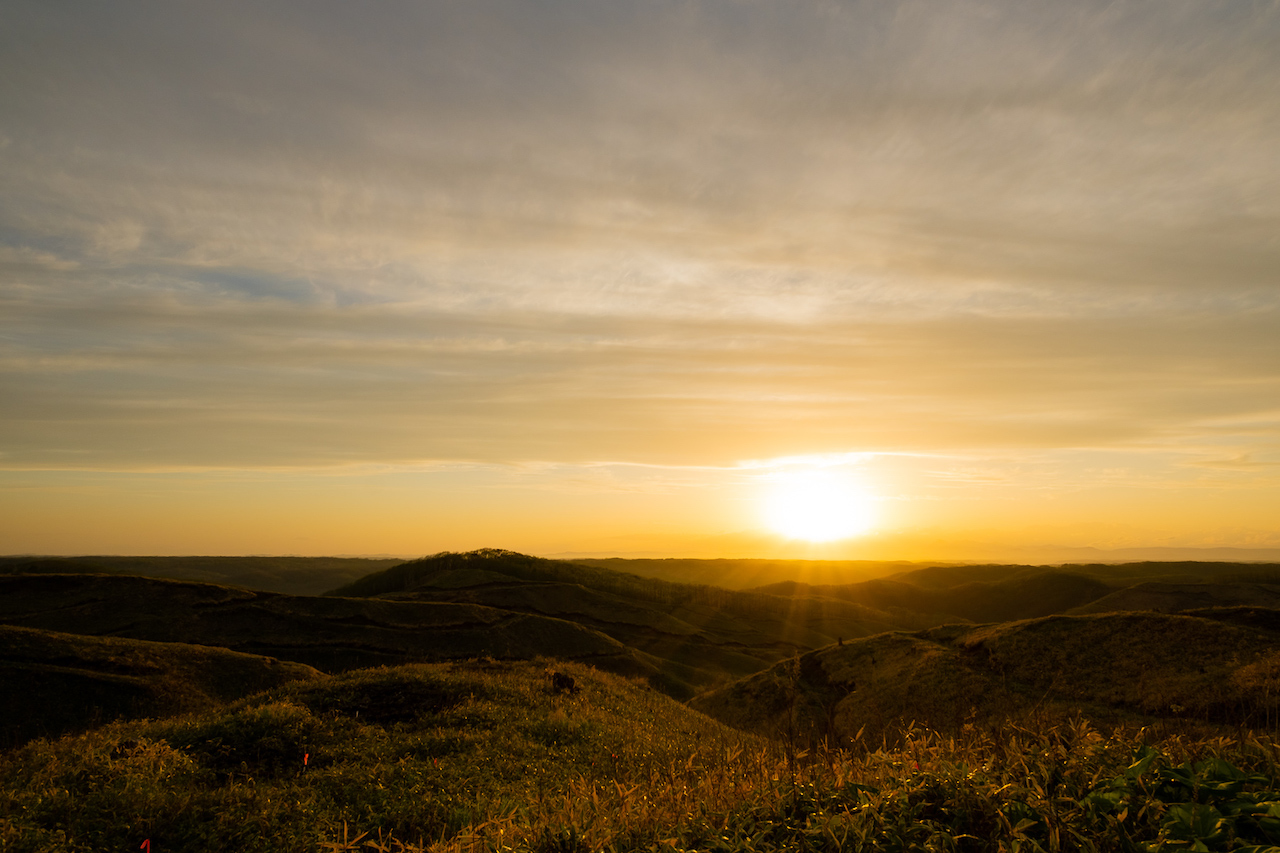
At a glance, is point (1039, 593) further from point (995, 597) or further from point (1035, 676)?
point (1035, 676)

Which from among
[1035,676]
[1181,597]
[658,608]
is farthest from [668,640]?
[1181,597]

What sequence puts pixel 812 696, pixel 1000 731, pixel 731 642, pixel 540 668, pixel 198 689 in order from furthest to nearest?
pixel 731 642 < pixel 812 696 < pixel 198 689 < pixel 540 668 < pixel 1000 731

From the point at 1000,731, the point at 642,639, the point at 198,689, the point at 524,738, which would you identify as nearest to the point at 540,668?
the point at 524,738

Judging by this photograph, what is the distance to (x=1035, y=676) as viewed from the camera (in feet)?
123

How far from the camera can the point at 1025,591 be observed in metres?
140

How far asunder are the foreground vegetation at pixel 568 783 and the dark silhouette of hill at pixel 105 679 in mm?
15508

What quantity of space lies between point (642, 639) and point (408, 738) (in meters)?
72.1

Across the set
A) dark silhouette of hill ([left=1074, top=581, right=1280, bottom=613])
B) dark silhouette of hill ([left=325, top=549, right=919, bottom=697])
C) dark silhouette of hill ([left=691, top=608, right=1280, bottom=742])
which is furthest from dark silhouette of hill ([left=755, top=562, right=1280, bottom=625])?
dark silhouette of hill ([left=691, top=608, right=1280, bottom=742])

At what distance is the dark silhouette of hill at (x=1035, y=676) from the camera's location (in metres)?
29.3

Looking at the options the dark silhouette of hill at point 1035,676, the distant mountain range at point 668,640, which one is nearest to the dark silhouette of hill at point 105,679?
the distant mountain range at point 668,640

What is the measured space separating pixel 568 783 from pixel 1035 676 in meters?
33.5

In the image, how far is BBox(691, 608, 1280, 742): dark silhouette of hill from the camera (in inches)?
1153

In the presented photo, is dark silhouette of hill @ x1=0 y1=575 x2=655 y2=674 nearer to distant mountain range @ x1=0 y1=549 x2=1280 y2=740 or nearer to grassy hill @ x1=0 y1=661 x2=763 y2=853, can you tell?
distant mountain range @ x1=0 y1=549 x2=1280 y2=740

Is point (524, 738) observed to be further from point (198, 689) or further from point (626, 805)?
point (198, 689)
